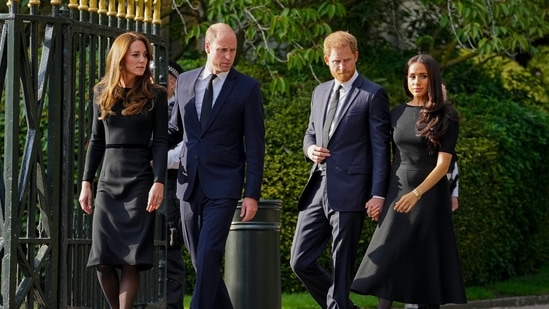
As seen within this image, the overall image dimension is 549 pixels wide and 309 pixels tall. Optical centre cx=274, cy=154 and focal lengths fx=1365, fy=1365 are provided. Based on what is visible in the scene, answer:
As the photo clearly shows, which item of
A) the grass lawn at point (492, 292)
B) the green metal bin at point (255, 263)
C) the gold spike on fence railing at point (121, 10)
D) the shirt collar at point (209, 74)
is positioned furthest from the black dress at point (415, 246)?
the grass lawn at point (492, 292)

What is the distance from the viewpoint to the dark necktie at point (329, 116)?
940 cm

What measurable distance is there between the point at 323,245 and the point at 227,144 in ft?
3.65

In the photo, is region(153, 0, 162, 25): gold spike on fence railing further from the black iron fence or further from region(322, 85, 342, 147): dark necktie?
region(322, 85, 342, 147): dark necktie

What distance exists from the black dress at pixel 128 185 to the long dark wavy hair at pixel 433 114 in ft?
5.71

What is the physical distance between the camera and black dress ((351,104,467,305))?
30.0ft

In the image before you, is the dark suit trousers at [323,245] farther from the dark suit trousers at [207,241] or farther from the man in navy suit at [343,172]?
the dark suit trousers at [207,241]

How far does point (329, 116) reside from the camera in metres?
9.42

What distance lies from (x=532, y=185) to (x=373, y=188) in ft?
22.9

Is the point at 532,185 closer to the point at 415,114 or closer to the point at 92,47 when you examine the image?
the point at 415,114

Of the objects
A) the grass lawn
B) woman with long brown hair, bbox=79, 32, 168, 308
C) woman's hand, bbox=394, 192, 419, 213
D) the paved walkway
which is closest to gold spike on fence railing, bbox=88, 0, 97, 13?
woman with long brown hair, bbox=79, 32, 168, 308

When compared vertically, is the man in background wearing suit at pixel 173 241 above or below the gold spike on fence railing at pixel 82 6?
below

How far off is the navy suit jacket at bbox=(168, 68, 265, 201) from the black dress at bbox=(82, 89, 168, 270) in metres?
0.26

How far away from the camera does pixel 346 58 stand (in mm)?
9344

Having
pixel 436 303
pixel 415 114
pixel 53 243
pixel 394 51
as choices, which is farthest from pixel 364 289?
pixel 394 51
